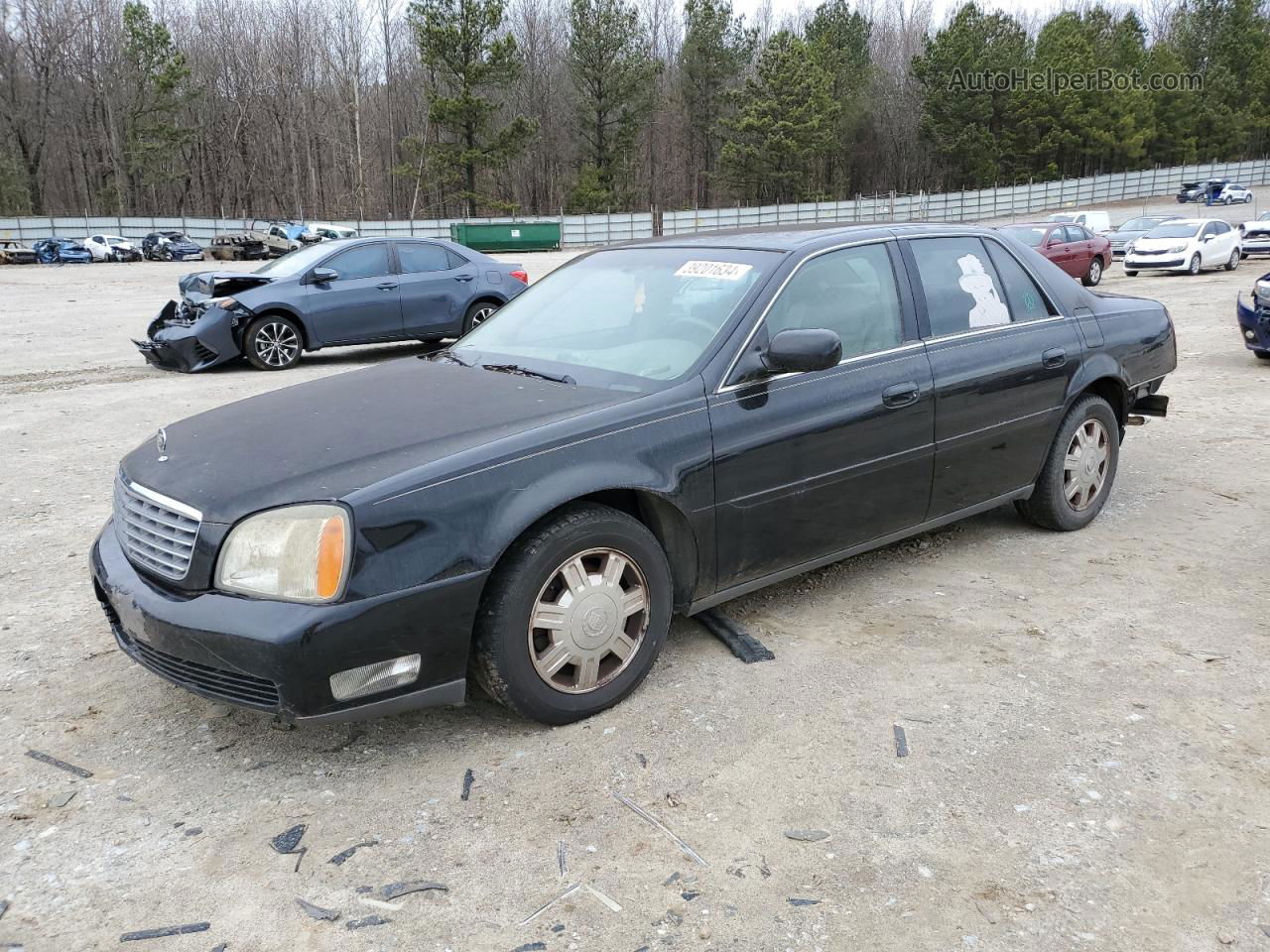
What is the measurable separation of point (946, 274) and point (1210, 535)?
6.60ft

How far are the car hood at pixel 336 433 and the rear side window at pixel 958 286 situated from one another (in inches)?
67.5

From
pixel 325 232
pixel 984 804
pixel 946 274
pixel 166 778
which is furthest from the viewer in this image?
pixel 325 232

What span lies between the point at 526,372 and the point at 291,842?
1.91 metres

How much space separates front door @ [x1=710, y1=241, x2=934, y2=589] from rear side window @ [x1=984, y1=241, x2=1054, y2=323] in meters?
0.75

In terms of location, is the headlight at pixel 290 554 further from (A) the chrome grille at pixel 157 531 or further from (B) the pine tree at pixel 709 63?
(B) the pine tree at pixel 709 63

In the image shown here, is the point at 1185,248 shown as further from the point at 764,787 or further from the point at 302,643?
the point at 302,643

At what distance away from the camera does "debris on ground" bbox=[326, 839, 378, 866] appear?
2678 millimetres

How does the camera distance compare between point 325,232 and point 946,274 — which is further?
point 325,232

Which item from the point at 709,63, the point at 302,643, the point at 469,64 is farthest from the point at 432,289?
the point at 709,63

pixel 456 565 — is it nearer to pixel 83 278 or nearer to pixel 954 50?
pixel 83 278

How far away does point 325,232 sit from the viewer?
4347 cm

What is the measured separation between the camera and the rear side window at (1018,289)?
189 inches

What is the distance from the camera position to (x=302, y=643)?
279 centimetres

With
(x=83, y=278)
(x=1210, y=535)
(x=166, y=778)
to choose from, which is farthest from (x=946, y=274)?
(x=83, y=278)
